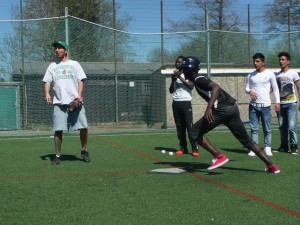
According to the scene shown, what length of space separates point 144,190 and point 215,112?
5.68 ft

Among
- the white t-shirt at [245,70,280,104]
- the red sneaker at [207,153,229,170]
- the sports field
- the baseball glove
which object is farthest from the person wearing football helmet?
the white t-shirt at [245,70,280,104]

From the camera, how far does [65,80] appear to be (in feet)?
28.3

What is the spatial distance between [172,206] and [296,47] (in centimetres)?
1601

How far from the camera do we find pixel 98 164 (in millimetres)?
8703

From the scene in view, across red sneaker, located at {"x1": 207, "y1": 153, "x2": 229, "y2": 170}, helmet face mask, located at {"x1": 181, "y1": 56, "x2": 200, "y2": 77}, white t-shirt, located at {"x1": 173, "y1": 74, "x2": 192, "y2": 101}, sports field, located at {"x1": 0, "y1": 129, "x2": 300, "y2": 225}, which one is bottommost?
sports field, located at {"x1": 0, "y1": 129, "x2": 300, "y2": 225}

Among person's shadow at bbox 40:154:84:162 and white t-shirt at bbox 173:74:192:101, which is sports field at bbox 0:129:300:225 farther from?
white t-shirt at bbox 173:74:192:101

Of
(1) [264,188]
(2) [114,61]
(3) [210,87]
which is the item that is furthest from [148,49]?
(1) [264,188]

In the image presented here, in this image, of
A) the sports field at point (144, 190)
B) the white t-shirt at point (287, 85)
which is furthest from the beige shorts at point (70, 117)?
the white t-shirt at point (287, 85)

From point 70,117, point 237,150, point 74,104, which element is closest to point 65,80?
point 74,104

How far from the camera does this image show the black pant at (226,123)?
7418 mm

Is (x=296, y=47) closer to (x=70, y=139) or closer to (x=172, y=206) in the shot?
(x=70, y=139)

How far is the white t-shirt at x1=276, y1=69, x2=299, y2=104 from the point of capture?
32.9 feet

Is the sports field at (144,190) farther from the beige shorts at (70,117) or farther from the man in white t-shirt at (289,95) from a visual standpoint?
the beige shorts at (70,117)

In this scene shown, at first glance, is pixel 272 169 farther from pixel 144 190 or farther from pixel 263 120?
pixel 263 120
